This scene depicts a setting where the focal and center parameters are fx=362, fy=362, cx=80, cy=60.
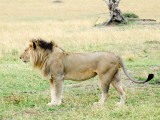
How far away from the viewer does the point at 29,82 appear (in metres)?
8.98

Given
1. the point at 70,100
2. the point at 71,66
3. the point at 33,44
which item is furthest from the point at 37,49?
the point at 70,100

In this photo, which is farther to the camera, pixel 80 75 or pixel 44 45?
pixel 44 45

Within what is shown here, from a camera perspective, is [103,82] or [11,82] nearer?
[103,82]

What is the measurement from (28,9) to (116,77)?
3916cm

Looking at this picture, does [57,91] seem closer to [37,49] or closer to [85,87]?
[37,49]

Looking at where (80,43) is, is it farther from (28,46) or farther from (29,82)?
(28,46)

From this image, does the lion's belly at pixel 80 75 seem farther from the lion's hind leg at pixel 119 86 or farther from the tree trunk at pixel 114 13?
the tree trunk at pixel 114 13

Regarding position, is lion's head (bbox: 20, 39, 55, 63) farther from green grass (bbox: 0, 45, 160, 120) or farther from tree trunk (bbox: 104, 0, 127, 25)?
tree trunk (bbox: 104, 0, 127, 25)

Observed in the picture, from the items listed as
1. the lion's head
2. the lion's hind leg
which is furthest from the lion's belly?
the lion's head

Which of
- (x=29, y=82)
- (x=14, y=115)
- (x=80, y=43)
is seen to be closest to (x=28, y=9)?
(x=80, y=43)

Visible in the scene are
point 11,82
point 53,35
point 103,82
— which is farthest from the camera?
point 53,35

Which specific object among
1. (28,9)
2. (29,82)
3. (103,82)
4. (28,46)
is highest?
(28,46)

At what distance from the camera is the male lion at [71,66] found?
6746 mm

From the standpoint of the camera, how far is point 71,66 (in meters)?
6.93
